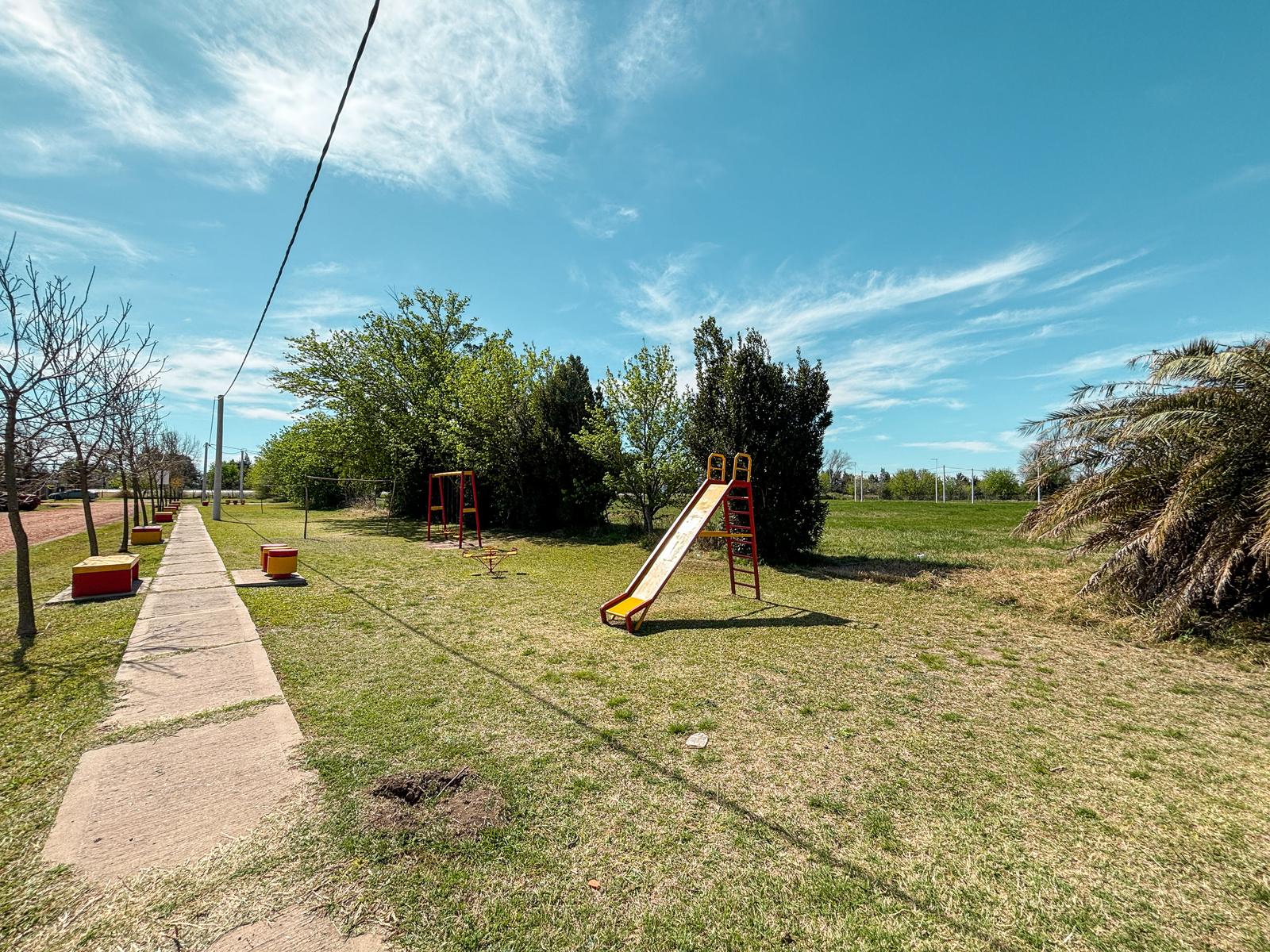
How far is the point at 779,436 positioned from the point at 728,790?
9.64 meters

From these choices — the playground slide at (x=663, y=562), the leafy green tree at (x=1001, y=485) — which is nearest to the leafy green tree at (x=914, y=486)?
the leafy green tree at (x=1001, y=485)

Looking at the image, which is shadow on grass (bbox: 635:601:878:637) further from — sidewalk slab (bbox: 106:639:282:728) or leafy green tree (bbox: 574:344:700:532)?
leafy green tree (bbox: 574:344:700:532)

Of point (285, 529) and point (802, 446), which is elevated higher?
point (802, 446)

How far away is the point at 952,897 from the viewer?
233cm

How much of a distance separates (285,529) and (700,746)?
895 inches

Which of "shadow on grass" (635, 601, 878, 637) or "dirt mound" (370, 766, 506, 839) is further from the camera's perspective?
"shadow on grass" (635, 601, 878, 637)

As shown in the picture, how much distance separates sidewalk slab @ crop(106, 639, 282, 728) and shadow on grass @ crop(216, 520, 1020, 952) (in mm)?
1886

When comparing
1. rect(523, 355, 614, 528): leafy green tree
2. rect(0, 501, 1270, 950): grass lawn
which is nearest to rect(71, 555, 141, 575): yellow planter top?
rect(0, 501, 1270, 950): grass lawn

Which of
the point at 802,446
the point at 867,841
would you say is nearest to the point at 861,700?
the point at 867,841

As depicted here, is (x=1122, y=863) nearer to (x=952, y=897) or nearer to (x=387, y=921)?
(x=952, y=897)

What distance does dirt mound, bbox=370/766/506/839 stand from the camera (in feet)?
8.99

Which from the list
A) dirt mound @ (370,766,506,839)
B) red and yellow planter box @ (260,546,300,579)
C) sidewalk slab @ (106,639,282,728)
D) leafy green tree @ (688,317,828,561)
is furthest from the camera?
leafy green tree @ (688,317,828,561)

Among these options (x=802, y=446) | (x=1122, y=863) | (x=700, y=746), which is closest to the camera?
(x=1122, y=863)

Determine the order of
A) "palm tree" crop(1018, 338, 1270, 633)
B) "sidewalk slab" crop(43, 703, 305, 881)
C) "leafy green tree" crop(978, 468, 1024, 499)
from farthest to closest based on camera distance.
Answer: "leafy green tree" crop(978, 468, 1024, 499) → "palm tree" crop(1018, 338, 1270, 633) → "sidewalk slab" crop(43, 703, 305, 881)
